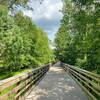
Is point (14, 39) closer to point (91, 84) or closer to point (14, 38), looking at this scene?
point (14, 38)

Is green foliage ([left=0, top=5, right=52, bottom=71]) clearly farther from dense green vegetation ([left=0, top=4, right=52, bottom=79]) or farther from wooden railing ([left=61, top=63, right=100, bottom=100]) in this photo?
wooden railing ([left=61, top=63, right=100, bottom=100])

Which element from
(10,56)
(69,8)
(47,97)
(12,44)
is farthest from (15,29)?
(47,97)

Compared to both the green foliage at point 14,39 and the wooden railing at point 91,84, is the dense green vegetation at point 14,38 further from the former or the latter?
the wooden railing at point 91,84

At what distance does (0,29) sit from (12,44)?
7.33 feet

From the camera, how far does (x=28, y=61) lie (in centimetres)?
2655

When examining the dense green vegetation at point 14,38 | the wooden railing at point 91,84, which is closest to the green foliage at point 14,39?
the dense green vegetation at point 14,38

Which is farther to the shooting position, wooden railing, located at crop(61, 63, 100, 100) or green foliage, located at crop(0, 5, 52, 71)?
green foliage, located at crop(0, 5, 52, 71)

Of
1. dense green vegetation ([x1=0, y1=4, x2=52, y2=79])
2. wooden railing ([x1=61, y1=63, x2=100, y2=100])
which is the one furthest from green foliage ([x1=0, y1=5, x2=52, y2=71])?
wooden railing ([x1=61, y1=63, x2=100, y2=100])

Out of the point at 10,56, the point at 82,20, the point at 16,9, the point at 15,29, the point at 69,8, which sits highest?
the point at 69,8

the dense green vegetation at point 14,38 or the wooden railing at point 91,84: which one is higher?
the dense green vegetation at point 14,38

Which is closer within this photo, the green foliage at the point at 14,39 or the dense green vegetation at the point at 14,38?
the dense green vegetation at the point at 14,38

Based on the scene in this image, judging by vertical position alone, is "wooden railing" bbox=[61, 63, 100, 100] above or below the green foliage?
below

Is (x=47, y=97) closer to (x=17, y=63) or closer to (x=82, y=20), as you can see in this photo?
(x=82, y=20)

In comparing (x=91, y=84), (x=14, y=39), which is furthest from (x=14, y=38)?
(x=91, y=84)
